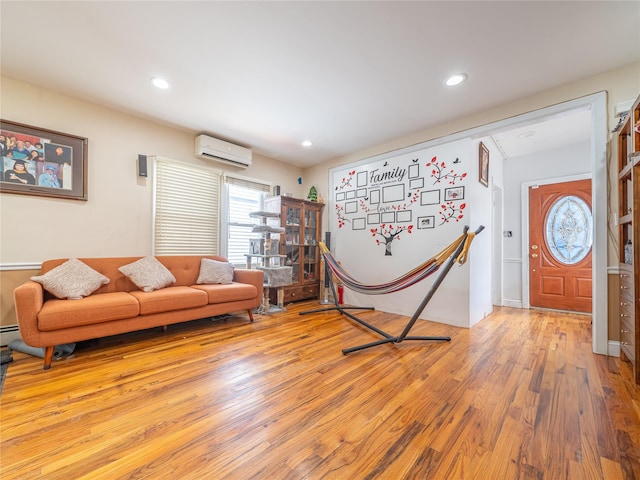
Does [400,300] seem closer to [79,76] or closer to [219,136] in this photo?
[219,136]

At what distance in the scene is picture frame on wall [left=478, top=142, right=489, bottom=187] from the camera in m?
3.52

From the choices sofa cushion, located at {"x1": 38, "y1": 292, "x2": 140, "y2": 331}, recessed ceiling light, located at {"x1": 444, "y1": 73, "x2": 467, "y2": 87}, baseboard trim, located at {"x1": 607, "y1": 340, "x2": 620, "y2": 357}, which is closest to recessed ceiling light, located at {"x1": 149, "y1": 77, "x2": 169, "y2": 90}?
sofa cushion, located at {"x1": 38, "y1": 292, "x2": 140, "y2": 331}

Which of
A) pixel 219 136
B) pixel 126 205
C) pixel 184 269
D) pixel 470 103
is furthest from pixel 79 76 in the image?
pixel 470 103

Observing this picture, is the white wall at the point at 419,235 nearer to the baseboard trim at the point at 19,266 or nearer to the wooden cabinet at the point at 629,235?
the wooden cabinet at the point at 629,235

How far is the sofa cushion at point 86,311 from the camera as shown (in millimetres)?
2057

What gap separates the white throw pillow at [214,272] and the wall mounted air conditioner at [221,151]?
4.96 ft

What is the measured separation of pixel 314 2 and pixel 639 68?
2.85 meters

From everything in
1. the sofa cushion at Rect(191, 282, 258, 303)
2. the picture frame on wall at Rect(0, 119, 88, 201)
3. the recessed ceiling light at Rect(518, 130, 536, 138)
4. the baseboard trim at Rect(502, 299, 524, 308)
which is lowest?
the baseboard trim at Rect(502, 299, 524, 308)

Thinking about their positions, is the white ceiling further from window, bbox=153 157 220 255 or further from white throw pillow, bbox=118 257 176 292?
white throw pillow, bbox=118 257 176 292

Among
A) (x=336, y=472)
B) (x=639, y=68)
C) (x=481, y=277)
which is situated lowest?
(x=336, y=472)

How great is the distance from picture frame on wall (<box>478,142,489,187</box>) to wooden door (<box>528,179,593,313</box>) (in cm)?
140

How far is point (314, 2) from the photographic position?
1744 millimetres

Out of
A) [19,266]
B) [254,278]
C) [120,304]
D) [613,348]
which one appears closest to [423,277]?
[613,348]

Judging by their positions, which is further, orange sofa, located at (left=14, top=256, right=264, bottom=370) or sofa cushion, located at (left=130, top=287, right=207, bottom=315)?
sofa cushion, located at (left=130, top=287, right=207, bottom=315)
